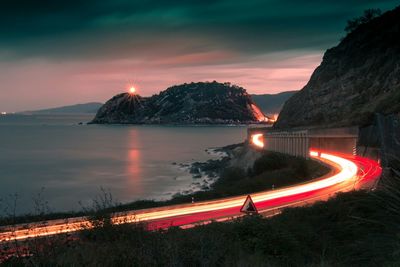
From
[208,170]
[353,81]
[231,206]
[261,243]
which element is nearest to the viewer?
[261,243]

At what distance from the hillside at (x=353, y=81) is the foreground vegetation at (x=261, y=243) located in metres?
32.2

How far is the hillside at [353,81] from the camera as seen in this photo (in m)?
56.3

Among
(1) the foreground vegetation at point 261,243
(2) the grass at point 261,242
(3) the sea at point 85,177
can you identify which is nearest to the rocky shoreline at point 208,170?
(3) the sea at point 85,177

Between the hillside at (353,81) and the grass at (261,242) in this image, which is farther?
the hillside at (353,81)

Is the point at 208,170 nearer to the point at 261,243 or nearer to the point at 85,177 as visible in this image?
the point at 85,177

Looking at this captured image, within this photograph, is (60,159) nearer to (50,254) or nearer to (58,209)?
(58,209)

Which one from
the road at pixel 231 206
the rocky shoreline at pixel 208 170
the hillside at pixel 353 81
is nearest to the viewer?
the road at pixel 231 206

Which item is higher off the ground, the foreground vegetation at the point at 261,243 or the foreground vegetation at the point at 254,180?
the foreground vegetation at the point at 261,243

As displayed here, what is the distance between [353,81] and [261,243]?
190ft

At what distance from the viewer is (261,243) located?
41.5ft

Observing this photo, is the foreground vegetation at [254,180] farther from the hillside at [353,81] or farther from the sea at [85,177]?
the hillside at [353,81]

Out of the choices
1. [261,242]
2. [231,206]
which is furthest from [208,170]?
[261,242]

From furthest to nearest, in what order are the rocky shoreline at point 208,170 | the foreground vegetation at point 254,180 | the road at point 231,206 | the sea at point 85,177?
the rocky shoreline at point 208,170, the sea at point 85,177, the foreground vegetation at point 254,180, the road at point 231,206

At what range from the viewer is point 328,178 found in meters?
30.9
